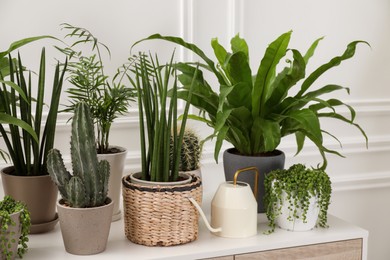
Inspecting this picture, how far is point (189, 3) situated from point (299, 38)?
47cm

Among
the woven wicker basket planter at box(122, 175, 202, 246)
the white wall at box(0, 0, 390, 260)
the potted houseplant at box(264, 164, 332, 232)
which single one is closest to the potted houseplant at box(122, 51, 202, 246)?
the woven wicker basket planter at box(122, 175, 202, 246)

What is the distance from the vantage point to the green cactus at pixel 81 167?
1.37 meters

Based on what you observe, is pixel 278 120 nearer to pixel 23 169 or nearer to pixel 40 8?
pixel 23 169

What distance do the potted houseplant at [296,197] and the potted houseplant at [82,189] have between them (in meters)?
0.44

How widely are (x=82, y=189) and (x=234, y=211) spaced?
1.25 ft

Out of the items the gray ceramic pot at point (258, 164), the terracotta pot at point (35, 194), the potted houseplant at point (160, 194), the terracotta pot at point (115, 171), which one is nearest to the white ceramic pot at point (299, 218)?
the gray ceramic pot at point (258, 164)

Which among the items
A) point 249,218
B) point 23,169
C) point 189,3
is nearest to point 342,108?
point 189,3

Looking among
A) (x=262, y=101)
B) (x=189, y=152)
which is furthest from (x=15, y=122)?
(x=262, y=101)

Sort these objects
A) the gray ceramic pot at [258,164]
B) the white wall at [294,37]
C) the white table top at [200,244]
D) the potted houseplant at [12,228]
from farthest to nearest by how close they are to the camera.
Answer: the white wall at [294,37] → the gray ceramic pot at [258,164] → the white table top at [200,244] → the potted houseplant at [12,228]

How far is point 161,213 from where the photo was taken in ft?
4.71

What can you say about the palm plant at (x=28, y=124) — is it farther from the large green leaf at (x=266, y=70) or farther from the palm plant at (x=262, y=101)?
the large green leaf at (x=266, y=70)

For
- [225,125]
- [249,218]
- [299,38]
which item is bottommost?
[249,218]

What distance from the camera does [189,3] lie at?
2.10m

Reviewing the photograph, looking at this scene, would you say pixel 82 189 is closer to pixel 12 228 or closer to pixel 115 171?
pixel 12 228
